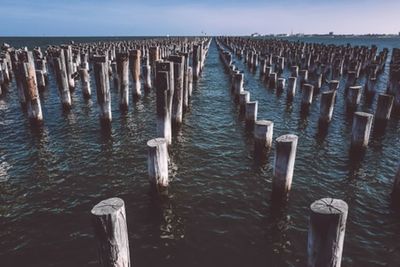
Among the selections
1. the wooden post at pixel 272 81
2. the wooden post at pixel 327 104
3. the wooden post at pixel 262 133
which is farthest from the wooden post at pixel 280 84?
the wooden post at pixel 262 133

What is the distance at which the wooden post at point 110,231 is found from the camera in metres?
4.91

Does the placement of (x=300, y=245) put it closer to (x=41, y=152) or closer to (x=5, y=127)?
(x=41, y=152)

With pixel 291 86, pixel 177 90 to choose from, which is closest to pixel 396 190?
pixel 177 90

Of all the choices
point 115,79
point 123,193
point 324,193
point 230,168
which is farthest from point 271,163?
point 115,79

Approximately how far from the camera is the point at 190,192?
9.50m

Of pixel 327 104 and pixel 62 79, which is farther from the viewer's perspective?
pixel 62 79

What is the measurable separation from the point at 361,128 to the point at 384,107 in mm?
4281

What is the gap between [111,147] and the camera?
516 inches

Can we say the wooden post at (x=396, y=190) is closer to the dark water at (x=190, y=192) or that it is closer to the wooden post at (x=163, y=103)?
the dark water at (x=190, y=192)

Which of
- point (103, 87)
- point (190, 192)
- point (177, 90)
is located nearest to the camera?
point (190, 192)

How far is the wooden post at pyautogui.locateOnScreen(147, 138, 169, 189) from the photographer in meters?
7.90

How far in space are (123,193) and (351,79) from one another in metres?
18.2

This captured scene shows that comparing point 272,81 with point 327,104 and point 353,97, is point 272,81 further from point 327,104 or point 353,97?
point 327,104

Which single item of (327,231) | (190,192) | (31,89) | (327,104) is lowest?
(190,192)
